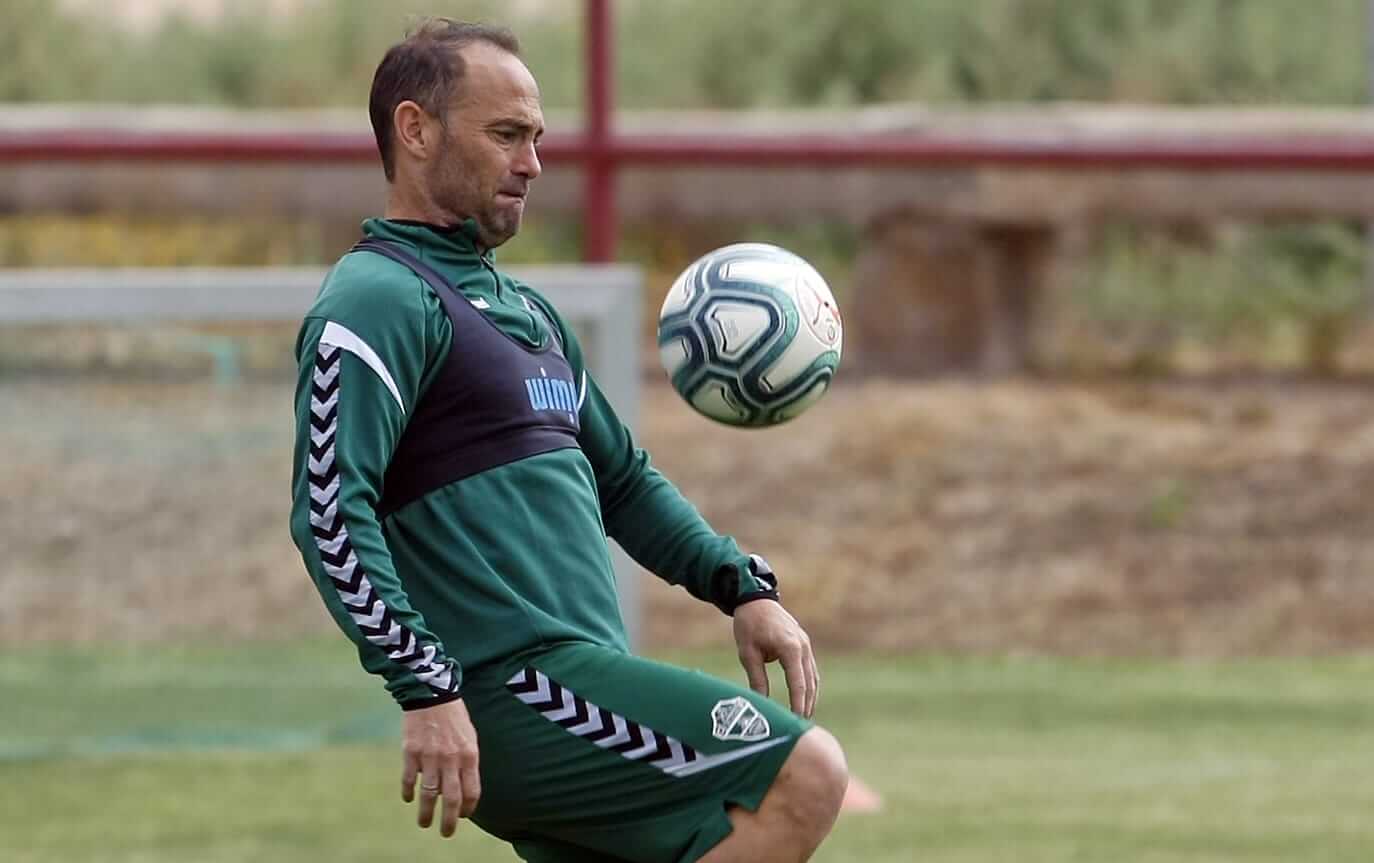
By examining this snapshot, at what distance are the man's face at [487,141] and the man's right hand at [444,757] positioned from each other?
2.50 ft

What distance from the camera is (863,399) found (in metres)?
10.9

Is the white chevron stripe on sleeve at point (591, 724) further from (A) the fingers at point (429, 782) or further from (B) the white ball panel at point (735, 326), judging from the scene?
(B) the white ball panel at point (735, 326)

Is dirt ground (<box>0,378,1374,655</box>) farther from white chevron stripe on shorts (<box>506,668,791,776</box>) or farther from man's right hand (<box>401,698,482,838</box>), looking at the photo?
man's right hand (<box>401,698,482,838</box>)

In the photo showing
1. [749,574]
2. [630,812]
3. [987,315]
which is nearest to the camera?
[630,812]

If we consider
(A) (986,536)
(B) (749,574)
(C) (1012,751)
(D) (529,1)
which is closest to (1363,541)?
(A) (986,536)

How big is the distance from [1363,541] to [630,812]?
704cm

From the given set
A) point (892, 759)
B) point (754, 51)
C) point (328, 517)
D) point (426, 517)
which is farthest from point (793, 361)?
point (754, 51)

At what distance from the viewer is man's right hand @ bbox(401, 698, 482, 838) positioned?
322 cm

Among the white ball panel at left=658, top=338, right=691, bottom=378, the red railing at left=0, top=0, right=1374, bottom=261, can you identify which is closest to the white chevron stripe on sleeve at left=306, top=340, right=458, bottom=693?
the white ball panel at left=658, top=338, right=691, bottom=378

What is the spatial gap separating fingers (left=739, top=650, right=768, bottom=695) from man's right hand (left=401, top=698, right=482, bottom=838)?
57 cm

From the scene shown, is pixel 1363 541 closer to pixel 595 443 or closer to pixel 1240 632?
pixel 1240 632

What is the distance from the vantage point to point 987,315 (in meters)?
10.9

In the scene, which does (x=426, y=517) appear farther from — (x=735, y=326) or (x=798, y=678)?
(x=735, y=326)

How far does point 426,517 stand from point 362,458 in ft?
0.60
